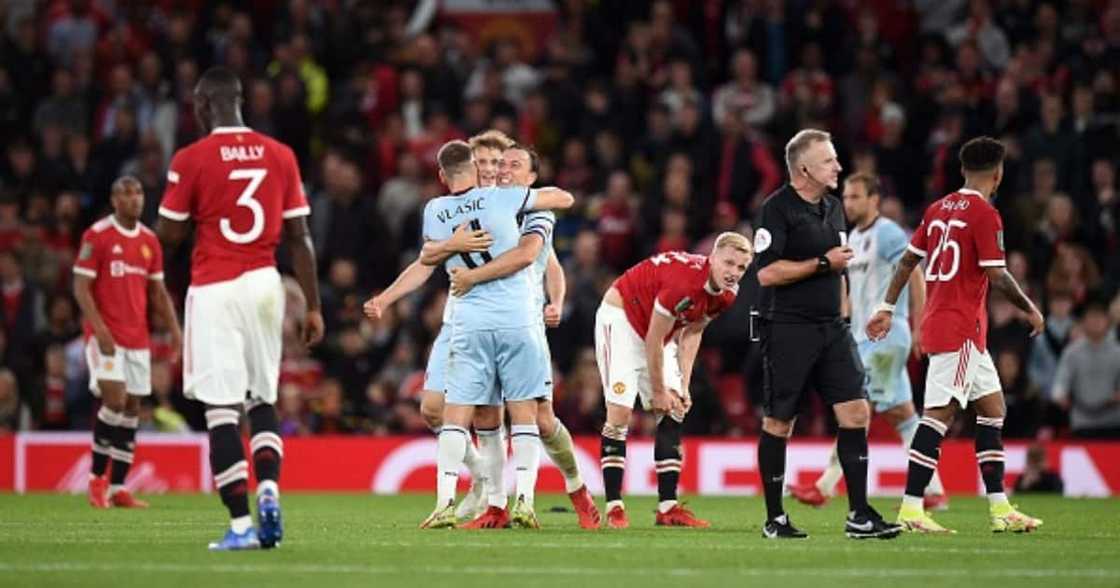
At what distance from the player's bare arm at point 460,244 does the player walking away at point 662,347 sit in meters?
1.19

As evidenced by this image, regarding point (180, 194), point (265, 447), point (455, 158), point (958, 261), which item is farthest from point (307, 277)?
point (958, 261)

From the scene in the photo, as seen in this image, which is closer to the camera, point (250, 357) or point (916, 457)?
point (250, 357)

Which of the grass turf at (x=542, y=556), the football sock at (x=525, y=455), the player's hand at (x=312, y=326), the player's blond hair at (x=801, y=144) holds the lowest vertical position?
the grass turf at (x=542, y=556)

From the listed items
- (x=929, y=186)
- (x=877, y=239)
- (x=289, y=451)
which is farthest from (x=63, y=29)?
(x=877, y=239)

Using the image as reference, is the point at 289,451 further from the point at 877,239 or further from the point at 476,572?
the point at 476,572

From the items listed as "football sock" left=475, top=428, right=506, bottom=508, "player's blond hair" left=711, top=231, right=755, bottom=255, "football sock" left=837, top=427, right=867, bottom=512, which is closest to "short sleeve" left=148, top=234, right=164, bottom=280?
"football sock" left=475, top=428, right=506, bottom=508

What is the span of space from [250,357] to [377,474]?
33.7 feet

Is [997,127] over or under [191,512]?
over

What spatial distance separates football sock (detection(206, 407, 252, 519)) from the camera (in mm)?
10688

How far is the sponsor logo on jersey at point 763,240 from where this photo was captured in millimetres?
11797

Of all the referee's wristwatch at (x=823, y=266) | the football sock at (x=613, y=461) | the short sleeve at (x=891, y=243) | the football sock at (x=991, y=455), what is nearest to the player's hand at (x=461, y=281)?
the football sock at (x=613, y=461)

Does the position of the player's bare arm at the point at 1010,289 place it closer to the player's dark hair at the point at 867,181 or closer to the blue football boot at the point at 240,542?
the player's dark hair at the point at 867,181

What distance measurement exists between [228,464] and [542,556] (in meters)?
1.73

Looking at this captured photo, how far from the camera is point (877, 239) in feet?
53.9
